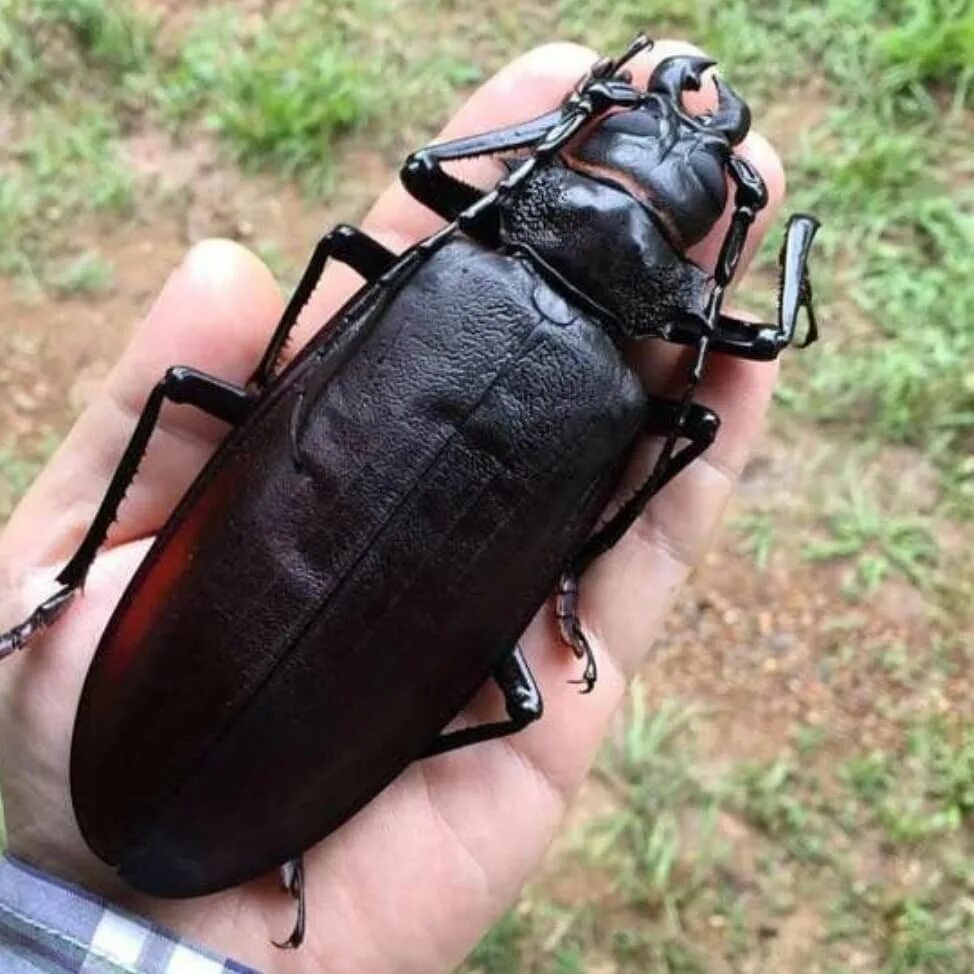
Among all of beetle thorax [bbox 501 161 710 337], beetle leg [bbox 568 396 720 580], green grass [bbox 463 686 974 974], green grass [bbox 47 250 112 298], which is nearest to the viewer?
beetle thorax [bbox 501 161 710 337]

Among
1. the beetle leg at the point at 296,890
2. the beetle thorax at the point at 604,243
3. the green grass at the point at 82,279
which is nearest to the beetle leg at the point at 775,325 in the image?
the beetle thorax at the point at 604,243

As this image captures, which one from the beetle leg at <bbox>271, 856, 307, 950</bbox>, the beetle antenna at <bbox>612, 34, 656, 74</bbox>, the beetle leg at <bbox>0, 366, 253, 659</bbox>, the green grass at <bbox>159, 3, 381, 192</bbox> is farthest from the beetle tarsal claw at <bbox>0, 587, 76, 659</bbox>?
the green grass at <bbox>159, 3, 381, 192</bbox>

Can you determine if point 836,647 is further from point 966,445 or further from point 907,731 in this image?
point 966,445

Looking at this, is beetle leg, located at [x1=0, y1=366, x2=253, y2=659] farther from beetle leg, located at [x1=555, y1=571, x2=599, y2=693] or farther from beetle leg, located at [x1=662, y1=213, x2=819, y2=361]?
beetle leg, located at [x1=662, y1=213, x2=819, y2=361]

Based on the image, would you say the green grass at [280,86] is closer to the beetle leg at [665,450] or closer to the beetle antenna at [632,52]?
the beetle antenna at [632,52]

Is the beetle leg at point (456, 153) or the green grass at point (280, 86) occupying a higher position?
the beetle leg at point (456, 153)

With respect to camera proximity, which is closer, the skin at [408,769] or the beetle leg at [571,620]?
the skin at [408,769]

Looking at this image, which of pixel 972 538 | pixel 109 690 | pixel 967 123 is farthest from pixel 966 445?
pixel 109 690
